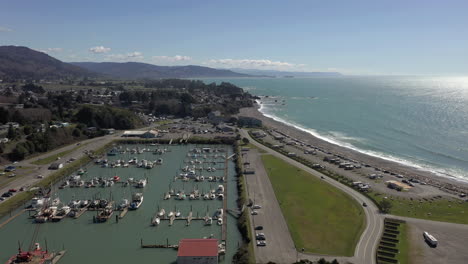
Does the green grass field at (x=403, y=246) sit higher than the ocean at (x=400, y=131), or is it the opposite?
the ocean at (x=400, y=131)

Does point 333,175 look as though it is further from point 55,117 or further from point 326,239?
point 55,117

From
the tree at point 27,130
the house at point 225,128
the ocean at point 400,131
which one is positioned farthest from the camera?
the house at point 225,128

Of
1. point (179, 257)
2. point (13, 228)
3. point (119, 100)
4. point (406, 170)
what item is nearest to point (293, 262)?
point (179, 257)

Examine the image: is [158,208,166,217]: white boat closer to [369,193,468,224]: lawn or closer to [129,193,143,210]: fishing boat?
[129,193,143,210]: fishing boat

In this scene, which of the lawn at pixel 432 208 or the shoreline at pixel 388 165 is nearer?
the lawn at pixel 432 208

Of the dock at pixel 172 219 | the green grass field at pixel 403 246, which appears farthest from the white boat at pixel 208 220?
the green grass field at pixel 403 246

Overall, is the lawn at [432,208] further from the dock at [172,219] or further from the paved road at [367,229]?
the dock at [172,219]

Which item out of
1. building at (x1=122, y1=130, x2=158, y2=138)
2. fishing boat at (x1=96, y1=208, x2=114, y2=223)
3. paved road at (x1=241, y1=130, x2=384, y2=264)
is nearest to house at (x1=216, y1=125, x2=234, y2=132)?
building at (x1=122, y1=130, x2=158, y2=138)
